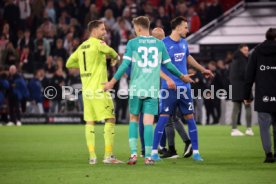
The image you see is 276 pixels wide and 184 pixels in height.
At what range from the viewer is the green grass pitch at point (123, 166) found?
11047mm

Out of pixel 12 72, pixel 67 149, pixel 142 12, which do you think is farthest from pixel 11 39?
pixel 67 149

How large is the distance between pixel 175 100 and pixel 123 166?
78.3 inches

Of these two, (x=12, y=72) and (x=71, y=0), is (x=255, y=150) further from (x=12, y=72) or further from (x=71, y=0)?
(x=71, y=0)

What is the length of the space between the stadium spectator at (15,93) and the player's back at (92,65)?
675 inches

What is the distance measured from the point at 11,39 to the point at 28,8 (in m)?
1.92

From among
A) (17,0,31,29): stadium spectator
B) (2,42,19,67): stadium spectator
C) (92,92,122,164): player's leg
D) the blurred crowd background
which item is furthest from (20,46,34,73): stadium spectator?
(92,92,122,164): player's leg

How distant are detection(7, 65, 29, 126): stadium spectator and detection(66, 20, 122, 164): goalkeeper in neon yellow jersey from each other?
17.1 metres

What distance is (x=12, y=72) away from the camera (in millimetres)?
30594

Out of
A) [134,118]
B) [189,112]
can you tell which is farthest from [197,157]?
[134,118]

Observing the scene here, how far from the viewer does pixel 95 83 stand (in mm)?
13531

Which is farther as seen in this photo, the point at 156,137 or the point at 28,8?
the point at 28,8

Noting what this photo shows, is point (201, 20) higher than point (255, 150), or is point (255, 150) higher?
point (201, 20)

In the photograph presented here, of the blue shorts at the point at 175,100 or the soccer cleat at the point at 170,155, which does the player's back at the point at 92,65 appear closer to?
the blue shorts at the point at 175,100

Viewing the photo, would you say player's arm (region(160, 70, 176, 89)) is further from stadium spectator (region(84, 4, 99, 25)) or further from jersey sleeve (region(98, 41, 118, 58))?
stadium spectator (region(84, 4, 99, 25))
